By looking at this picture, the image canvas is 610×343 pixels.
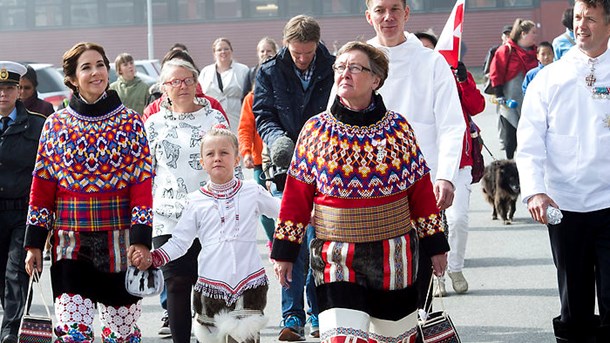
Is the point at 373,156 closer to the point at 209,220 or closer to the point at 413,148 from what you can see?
the point at 413,148

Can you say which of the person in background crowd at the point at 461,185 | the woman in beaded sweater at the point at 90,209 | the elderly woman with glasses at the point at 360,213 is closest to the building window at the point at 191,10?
the person in background crowd at the point at 461,185

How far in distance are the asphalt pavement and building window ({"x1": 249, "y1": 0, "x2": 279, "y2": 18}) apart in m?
35.6

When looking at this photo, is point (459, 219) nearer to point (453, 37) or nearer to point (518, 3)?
point (453, 37)

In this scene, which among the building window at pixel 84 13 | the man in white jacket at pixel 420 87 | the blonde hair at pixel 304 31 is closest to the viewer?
the man in white jacket at pixel 420 87

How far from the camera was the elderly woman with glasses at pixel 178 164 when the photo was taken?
277 inches

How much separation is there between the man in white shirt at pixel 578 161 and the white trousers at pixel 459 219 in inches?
105

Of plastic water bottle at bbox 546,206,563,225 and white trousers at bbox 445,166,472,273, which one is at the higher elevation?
plastic water bottle at bbox 546,206,563,225

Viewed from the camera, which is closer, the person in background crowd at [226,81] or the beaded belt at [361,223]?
the beaded belt at [361,223]

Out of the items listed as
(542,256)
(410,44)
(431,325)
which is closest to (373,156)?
(431,325)

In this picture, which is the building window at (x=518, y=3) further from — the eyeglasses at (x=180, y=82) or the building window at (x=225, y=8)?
the eyeglasses at (x=180, y=82)

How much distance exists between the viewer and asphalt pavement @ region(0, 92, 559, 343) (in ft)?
26.9

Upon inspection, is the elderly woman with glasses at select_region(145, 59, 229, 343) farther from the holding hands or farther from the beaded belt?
the beaded belt

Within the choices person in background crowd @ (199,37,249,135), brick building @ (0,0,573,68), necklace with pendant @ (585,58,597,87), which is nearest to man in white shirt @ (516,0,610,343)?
necklace with pendant @ (585,58,597,87)

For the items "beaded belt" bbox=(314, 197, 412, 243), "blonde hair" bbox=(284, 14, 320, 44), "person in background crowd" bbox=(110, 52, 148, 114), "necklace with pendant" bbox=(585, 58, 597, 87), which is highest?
"blonde hair" bbox=(284, 14, 320, 44)
